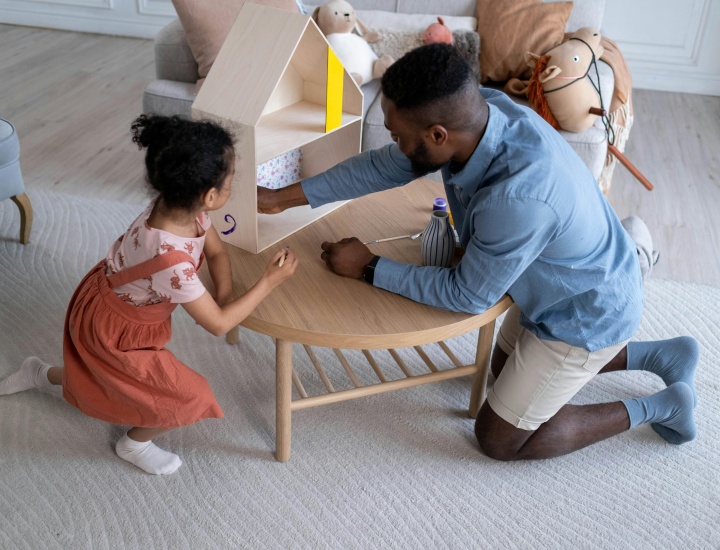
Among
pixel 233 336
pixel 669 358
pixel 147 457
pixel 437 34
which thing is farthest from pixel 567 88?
pixel 147 457

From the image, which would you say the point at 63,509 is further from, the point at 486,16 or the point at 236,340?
the point at 486,16

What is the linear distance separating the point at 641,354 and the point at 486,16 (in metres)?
1.58

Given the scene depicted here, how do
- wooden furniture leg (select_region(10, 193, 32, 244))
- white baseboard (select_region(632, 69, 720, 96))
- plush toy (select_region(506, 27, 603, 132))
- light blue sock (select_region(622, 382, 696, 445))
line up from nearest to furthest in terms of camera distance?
light blue sock (select_region(622, 382, 696, 445)), wooden furniture leg (select_region(10, 193, 32, 244)), plush toy (select_region(506, 27, 603, 132)), white baseboard (select_region(632, 69, 720, 96))

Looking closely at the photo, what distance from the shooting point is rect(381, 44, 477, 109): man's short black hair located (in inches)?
50.3

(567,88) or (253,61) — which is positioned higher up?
(253,61)

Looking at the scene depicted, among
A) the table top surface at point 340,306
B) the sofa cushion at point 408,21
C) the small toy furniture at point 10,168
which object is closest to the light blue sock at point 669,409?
the table top surface at point 340,306

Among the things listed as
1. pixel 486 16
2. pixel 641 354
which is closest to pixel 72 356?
pixel 641 354

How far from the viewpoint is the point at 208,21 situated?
8.33 feet

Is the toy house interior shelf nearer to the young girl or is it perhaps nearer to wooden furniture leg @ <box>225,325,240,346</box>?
the young girl

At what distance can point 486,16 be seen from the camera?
2.84 m

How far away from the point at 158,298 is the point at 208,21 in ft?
4.81

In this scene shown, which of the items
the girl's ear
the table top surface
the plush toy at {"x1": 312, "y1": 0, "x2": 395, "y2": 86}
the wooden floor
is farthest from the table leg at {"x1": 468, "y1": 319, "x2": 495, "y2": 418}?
the plush toy at {"x1": 312, "y1": 0, "x2": 395, "y2": 86}

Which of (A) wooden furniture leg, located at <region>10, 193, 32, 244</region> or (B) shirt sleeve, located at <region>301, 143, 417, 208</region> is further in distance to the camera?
(A) wooden furniture leg, located at <region>10, 193, 32, 244</region>

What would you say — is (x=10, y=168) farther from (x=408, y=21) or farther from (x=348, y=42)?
(x=408, y=21)
